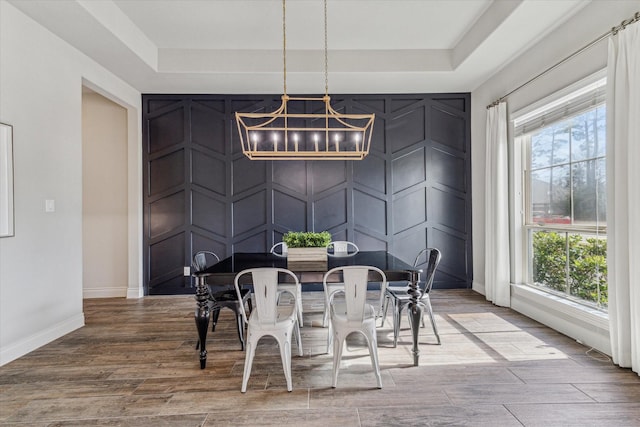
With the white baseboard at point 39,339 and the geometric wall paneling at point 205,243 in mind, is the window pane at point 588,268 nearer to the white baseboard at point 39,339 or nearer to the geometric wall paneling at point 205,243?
the geometric wall paneling at point 205,243

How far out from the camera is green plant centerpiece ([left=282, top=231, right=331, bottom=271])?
9.95ft

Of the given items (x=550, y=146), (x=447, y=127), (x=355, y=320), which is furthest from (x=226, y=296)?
(x=447, y=127)

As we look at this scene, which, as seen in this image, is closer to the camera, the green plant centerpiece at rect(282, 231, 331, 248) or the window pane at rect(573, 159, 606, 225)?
the window pane at rect(573, 159, 606, 225)

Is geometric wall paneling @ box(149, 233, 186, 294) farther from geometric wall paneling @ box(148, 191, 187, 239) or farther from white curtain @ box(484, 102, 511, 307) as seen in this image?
white curtain @ box(484, 102, 511, 307)

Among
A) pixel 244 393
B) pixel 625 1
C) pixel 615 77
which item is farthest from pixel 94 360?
pixel 625 1

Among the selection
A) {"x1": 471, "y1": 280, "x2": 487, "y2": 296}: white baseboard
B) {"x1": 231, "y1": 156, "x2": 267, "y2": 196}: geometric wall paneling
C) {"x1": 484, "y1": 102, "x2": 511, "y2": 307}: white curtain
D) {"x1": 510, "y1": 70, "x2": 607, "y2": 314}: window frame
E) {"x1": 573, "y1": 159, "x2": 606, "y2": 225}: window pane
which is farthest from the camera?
{"x1": 231, "y1": 156, "x2": 267, "y2": 196}: geometric wall paneling

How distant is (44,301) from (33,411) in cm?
140

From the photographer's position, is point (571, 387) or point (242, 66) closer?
point (571, 387)

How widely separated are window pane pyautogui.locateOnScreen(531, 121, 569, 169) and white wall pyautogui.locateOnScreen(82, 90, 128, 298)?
17.3 feet

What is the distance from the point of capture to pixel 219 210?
5086mm

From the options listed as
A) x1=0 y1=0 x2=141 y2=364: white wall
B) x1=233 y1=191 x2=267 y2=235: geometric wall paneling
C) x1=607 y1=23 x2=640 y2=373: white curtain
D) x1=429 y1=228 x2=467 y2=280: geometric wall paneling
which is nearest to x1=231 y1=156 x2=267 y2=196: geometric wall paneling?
x1=233 y1=191 x2=267 y2=235: geometric wall paneling

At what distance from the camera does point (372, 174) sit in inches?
203

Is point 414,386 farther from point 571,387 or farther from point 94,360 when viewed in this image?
point 94,360

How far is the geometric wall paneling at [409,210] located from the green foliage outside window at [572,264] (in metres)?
1.56
